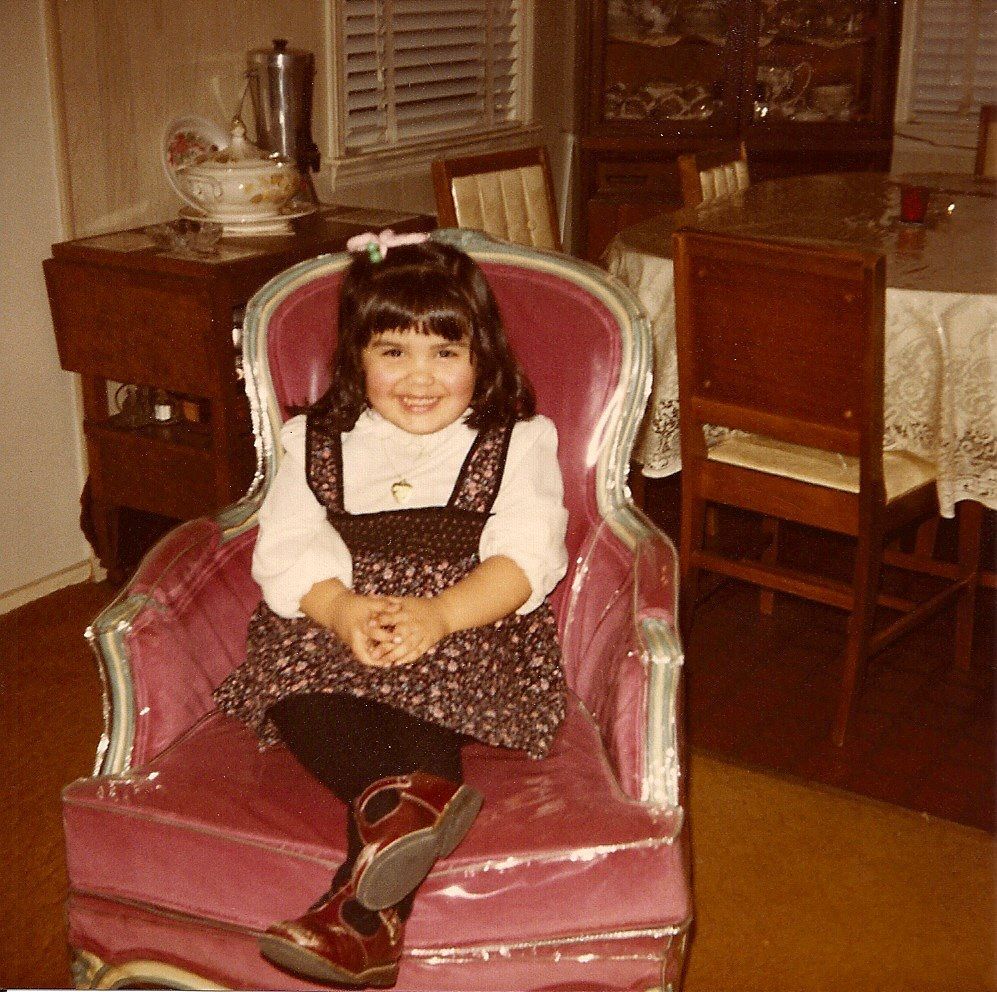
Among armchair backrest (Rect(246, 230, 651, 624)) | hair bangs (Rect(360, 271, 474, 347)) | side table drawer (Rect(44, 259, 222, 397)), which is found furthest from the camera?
side table drawer (Rect(44, 259, 222, 397))

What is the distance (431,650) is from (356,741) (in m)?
0.16

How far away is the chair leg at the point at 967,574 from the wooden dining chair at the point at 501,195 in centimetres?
119

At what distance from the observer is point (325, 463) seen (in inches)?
67.7

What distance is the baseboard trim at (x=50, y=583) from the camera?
2.89m

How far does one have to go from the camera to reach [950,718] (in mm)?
2484

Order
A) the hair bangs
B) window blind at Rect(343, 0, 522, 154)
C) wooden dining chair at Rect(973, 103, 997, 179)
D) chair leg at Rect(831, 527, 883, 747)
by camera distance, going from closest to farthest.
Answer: the hair bangs → chair leg at Rect(831, 527, 883, 747) → window blind at Rect(343, 0, 522, 154) → wooden dining chair at Rect(973, 103, 997, 179)

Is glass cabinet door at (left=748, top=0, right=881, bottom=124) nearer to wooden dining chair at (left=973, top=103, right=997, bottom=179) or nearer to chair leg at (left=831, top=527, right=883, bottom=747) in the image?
wooden dining chair at (left=973, top=103, right=997, bottom=179)

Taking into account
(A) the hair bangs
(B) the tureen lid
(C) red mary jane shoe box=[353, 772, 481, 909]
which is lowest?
(C) red mary jane shoe box=[353, 772, 481, 909]

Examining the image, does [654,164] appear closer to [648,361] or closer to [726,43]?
[726,43]

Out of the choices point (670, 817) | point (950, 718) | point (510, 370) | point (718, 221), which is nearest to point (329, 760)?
point (670, 817)

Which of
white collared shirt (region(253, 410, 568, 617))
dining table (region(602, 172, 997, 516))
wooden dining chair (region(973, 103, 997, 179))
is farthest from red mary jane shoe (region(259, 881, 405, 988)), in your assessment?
wooden dining chair (region(973, 103, 997, 179))

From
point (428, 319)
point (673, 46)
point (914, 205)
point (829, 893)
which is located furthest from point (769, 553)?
point (673, 46)

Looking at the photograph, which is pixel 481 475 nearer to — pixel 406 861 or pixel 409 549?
pixel 409 549

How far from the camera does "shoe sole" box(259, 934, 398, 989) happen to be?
4.17 feet
